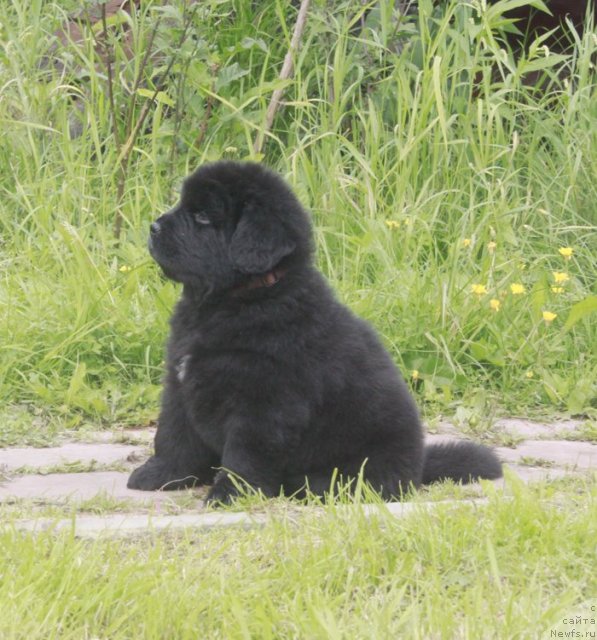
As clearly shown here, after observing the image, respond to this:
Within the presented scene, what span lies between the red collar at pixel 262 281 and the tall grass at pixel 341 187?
1246 mm

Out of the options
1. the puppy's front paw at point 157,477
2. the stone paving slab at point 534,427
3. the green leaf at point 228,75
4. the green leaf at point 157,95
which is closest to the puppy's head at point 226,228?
the puppy's front paw at point 157,477

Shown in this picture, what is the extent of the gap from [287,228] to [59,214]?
2430mm

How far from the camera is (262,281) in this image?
3717 millimetres

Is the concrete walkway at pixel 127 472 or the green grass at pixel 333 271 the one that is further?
the concrete walkway at pixel 127 472

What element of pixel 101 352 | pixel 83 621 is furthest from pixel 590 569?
pixel 101 352

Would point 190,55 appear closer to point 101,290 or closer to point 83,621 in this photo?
point 101,290

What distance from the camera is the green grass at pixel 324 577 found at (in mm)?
2396

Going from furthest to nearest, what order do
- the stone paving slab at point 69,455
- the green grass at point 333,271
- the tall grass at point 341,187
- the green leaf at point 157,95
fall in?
the green leaf at point 157,95, the tall grass at point 341,187, the stone paving slab at point 69,455, the green grass at point 333,271

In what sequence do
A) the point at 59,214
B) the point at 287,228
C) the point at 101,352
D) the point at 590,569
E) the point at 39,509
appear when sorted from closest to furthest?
the point at 590,569 → the point at 39,509 → the point at 287,228 → the point at 101,352 → the point at 59,214

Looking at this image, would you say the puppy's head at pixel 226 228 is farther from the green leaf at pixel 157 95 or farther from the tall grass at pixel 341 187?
the green leaf at pixel 157 95

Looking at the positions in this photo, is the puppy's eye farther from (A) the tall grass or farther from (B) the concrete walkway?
(A) the tall grass

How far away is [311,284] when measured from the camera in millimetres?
3779

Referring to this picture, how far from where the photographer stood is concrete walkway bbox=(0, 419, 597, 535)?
122 inches

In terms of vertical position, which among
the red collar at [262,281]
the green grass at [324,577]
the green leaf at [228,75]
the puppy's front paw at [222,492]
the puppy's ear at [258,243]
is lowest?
the puppy's front paw at [222,492]
